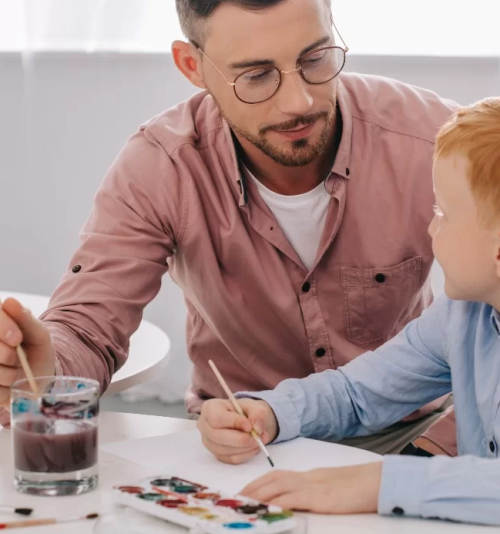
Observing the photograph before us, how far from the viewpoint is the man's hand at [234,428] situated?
1.21m

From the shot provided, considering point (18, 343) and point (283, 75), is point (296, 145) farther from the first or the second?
point (18, 343)

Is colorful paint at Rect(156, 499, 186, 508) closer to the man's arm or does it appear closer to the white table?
the white table

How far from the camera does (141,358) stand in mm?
1787

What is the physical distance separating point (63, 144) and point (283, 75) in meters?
2.00

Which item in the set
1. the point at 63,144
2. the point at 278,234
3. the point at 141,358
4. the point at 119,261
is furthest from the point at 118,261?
the point at 63,144

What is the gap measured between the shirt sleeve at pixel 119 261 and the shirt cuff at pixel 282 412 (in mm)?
313

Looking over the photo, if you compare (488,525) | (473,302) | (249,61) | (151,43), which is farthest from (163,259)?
(151,43)

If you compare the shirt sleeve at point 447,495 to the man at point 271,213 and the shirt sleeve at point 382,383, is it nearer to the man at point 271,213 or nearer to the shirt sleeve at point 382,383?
the shirt sleeve at point 382,383

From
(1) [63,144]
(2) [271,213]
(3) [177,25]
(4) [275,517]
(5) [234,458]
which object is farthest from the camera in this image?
(1) [63,144]

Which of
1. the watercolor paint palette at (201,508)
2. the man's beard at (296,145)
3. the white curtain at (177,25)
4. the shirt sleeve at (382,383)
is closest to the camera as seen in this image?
the watercolor paint palette at (201,508)

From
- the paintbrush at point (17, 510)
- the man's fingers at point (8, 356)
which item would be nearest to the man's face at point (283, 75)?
the man's fingers at point (8, 356)

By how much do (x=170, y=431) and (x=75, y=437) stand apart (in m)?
0.29

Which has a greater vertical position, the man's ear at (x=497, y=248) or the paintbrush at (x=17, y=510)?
the man's ear at (x=497, y=248)

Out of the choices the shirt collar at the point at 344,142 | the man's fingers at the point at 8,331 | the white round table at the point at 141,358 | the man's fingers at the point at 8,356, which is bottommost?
the white round table at the point at 141,358
